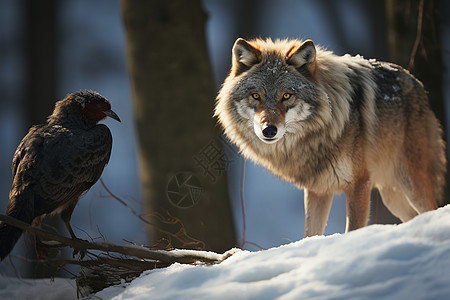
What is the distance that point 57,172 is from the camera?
287 centimetres

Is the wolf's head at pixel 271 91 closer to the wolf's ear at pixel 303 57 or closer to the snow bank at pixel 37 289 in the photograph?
the wolf's ear at pixel 303 57

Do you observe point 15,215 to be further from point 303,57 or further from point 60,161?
point 303,57

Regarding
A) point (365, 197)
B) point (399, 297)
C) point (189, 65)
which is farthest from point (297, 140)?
point (399, 297)

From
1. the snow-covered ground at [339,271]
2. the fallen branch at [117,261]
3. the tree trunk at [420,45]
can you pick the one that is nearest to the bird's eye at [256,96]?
the fallen branch at [117,261]

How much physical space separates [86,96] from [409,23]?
4.01 m

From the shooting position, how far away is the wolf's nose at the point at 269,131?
3.41 metres

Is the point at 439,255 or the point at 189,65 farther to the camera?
the point at 189,65

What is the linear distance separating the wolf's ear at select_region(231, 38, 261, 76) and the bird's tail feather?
2072 millimetres

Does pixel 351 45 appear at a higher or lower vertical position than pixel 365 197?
higher

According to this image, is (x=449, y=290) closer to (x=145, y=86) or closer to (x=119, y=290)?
(x=119, y=290)

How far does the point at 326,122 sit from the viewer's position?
387cm

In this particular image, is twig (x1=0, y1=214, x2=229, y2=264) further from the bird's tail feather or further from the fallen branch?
the bird's tail feather

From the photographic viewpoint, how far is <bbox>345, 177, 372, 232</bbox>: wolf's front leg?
4.03 m

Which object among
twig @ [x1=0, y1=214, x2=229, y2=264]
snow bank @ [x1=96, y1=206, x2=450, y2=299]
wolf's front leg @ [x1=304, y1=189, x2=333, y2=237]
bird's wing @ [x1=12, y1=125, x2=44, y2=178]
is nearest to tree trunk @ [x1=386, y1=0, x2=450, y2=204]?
wolf's front leg @ [x1=304, y1=189, x2=333, y2=237]
